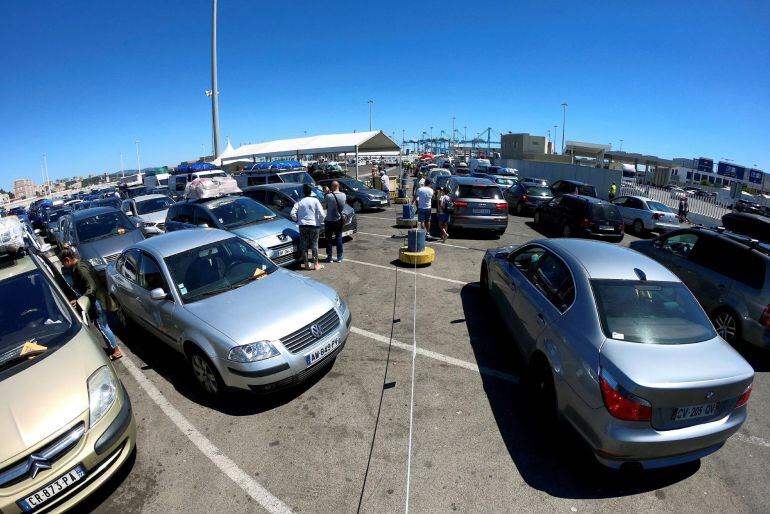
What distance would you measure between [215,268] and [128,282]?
1479mm

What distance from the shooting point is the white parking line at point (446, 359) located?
4828mm

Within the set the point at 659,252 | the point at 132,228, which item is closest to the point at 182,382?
the point at 132,228

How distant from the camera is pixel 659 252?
7098 mm

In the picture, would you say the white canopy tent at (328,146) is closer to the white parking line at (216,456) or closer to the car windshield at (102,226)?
the car windshield at (102,226)

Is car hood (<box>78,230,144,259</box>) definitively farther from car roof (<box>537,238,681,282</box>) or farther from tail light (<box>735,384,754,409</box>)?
tail light (<box>735,384,754,409</box>)

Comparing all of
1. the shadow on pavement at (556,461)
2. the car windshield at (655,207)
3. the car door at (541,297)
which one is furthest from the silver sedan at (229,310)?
the car windshield at (655,207)

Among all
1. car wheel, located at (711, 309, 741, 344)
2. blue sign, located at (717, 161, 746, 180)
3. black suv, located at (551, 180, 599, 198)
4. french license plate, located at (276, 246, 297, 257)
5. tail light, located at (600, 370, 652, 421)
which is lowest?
car wheel, located at (711, 309, 741, 344)

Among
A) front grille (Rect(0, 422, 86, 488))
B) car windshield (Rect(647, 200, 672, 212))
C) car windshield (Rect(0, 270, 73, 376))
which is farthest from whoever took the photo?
car windshield (Rect(647, 200, 672, 212))

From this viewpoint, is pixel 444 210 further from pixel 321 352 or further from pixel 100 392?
pixel 100 392

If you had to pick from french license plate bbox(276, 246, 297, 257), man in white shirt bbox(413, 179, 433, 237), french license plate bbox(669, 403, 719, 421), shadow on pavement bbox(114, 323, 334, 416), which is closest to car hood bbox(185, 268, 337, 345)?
shadow on pavement bbox(114, 323, 334, 416)

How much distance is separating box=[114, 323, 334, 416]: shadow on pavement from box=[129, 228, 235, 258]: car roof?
1.23 metres

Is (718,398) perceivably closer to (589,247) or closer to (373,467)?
(589,247)

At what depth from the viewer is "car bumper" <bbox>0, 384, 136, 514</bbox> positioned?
8.89 ft

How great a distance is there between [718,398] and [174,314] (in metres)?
5.25
